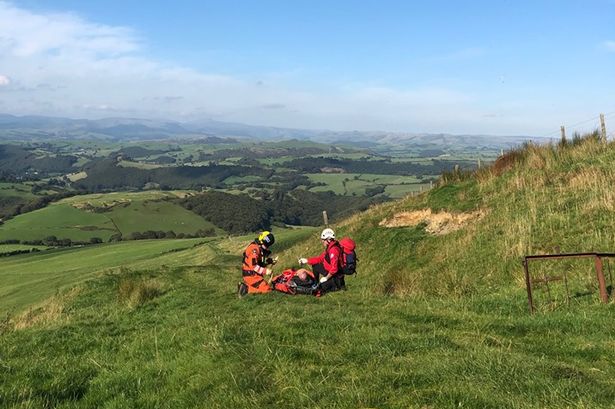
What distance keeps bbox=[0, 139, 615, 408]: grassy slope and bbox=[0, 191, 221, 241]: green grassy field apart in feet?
290

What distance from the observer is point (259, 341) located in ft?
25.1

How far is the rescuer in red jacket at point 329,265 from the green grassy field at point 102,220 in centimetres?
8892

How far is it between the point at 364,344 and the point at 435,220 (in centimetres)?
1473

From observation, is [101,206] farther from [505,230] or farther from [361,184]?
[505,230]

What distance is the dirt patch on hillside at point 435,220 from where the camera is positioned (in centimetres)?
1970

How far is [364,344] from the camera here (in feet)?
24.2

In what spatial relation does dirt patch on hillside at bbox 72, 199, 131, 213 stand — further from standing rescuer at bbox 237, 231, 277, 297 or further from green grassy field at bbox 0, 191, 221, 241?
standing rescuer at bbox 237, 231, 277, 297

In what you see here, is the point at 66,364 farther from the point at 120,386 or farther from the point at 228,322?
the point at 228,322

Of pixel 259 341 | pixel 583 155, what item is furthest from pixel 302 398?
pixel 583 155

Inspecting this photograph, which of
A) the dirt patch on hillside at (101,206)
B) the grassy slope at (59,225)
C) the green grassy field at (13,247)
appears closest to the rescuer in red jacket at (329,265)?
the green grassy field at (13,247)

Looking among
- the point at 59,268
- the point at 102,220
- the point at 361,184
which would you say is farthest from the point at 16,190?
the point at 59,268

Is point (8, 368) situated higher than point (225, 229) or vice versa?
point (8, 368)

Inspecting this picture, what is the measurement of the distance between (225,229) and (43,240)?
38555 mm

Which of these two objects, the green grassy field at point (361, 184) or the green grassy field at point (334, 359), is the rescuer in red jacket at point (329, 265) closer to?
the green grassy field at point (334, 359)
